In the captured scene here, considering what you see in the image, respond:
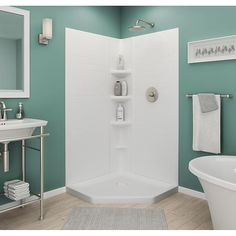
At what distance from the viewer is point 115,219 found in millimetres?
2789

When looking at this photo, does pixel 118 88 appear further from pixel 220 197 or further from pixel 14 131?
pixel 220 197

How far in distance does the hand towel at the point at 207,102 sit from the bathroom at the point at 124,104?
11 cm

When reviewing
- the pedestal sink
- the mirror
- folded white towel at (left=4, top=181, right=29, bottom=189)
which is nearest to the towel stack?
folded white towel at (left=4, top=181, right=29, bottom=189)

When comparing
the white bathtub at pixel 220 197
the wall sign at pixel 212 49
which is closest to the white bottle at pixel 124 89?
the wall sign at pixel 212 49

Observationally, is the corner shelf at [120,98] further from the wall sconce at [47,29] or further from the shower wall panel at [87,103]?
the wall sconce at [47,29]

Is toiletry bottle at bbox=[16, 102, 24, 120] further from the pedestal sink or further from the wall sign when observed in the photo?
the wall sign

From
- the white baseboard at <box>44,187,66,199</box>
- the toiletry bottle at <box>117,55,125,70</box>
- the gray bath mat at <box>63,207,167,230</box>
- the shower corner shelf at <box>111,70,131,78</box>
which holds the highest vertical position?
the toiletry bottle at <box>117,55,125,70</box>

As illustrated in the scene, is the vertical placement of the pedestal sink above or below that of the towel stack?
above

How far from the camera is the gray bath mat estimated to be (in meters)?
2.63

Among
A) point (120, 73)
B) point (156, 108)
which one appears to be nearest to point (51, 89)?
point (120, 73)

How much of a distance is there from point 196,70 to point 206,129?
0.71m

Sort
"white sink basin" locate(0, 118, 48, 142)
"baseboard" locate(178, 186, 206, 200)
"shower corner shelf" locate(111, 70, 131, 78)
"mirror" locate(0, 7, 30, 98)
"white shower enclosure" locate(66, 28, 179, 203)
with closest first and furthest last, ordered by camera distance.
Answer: "white sink basin" locate(0, 118, 48, 142)
"mirror" locate(0, 7, 30, 98)
"baseboard" locate(178, 186, 206, 200)
"white shower enclosure" locate(66, 28, 179, 203)
"shower corner shelf" locate(111, 70, 131, 78)

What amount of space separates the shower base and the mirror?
1326 mm

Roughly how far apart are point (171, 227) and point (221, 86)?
5.19 feet
